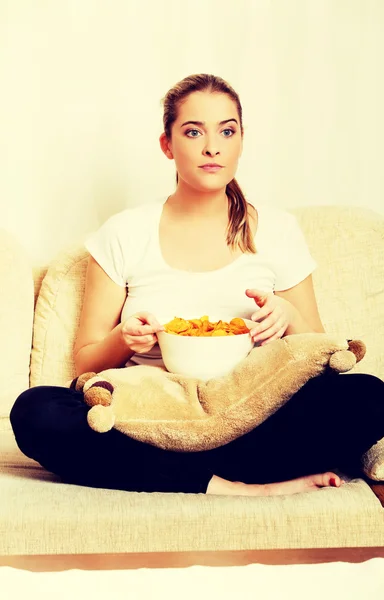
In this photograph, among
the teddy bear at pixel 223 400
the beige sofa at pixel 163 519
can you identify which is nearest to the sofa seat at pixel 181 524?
the beige sofa at pixel 163 519

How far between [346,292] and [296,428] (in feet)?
2.23

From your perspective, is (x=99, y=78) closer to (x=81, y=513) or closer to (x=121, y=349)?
(x=121, y=349)

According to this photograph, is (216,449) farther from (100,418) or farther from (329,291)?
(329,291)

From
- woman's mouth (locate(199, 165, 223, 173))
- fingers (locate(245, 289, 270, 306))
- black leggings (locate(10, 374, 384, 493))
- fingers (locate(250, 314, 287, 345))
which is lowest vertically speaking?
black leggings (locate(10, 374, 384, 493))

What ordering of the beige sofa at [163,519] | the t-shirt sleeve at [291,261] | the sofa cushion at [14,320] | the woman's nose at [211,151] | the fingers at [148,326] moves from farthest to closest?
1. the sofa cushion at [14,320]
2. the t-shirt sleeve at [291,261]
3. the woman's nose at [211,151]
4. the fingers at [148,326]
5. the beige sofa at [163,519]

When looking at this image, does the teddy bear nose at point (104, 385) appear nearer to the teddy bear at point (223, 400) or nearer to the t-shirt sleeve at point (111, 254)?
the teddy bear at point (223, 400)

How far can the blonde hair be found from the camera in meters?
1.96

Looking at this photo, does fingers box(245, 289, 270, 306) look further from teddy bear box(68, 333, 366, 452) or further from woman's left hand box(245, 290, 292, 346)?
teddy bear box(68, 333, 366, 452)

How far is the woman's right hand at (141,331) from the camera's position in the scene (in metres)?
1.65

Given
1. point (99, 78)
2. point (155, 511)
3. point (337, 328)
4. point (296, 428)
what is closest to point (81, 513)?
point (155, 511)

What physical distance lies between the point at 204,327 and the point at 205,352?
0.19 ft

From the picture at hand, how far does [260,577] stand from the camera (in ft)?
2.98

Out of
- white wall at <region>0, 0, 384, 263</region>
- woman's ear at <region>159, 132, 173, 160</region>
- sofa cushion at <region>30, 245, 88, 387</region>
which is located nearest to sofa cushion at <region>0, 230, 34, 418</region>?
sofa cushion at <region>30, 245, 88, 387</region>

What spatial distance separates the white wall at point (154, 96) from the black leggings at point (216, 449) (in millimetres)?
887
